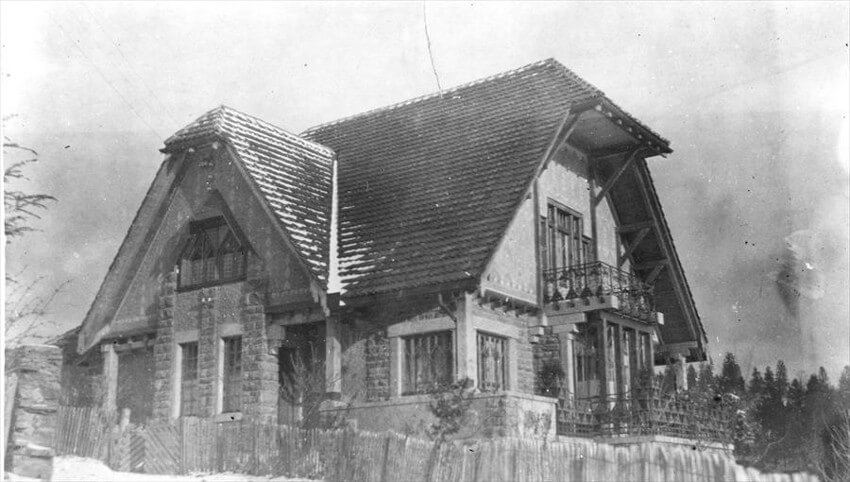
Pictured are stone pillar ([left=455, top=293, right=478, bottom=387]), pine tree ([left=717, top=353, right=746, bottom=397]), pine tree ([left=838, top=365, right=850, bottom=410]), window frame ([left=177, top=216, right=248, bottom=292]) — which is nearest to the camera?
pine tree ([left=838, top=365, right=850, bottom=410])

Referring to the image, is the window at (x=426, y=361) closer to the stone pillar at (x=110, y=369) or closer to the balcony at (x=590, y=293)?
the balcony at (x=590, y=293)

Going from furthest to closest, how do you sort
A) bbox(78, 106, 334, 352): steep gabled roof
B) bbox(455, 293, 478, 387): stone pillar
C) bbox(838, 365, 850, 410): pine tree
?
bbox(78, 106, 334, 352): steep gabled roof < bbox(455, 293, 478, 387): stone pillar < bbox(838, 365, 850, 410): pine tree

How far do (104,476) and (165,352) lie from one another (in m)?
7.06

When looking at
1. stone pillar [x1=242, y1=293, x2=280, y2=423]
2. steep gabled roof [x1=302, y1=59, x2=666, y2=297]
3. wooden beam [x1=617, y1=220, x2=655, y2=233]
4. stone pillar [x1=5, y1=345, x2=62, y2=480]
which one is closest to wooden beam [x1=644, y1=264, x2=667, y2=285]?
wooden beam [x1=617, y1=220, x2=655, y2=233]

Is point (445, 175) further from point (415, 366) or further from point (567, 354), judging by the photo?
point (567, 354)

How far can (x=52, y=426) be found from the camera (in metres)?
12.3

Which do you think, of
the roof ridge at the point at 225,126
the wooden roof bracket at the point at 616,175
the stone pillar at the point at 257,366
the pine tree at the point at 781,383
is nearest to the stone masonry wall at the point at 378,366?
the stone pillar at the point at 257,366

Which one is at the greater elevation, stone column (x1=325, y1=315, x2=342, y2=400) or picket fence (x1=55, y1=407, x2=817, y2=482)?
stone column (x1=325, y1=315, x2=342, y2=400)

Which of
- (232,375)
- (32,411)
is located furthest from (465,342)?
(32,411)

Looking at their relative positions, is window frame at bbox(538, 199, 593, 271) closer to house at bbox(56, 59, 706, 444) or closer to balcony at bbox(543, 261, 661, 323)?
house at bbox(56, 59, 706, 444)

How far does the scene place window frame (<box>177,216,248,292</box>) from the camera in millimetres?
20609

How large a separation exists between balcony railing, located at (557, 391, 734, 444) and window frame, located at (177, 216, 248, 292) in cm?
741

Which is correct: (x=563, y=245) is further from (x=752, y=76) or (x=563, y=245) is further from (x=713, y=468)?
(x=713, y=468)

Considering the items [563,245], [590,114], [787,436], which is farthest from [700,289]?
[590,114]
